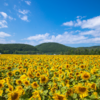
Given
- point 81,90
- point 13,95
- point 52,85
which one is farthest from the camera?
point 52,85

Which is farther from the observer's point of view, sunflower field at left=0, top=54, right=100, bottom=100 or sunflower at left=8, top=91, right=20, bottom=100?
sunflower field at left=0, top=54, right=100, bottom=100

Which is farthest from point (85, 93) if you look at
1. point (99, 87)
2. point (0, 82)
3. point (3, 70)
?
point (3, 70)

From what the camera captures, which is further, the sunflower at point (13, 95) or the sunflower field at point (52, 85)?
the sunflower field at point (52, 85)

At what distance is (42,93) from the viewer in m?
1.75

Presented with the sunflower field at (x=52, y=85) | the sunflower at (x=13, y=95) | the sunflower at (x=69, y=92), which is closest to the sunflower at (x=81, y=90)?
the sunflower field at (x=52, y=85)

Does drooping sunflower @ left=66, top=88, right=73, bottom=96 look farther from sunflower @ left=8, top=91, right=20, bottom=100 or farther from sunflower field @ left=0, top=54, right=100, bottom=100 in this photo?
sunflower @ left=8, top=91, right=20, bottom=100

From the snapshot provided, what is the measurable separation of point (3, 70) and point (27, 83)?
8.45 ft

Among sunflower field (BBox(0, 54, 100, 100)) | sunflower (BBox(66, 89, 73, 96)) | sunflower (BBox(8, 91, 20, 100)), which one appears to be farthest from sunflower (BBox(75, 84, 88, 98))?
sunflower (BBox(8, 91, 20, 100))

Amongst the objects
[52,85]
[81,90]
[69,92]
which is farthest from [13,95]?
[81,90]

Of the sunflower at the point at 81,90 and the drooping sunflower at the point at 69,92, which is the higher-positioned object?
the sunflower at the point at 81,90

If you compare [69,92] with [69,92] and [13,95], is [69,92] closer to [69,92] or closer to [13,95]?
[69,92]

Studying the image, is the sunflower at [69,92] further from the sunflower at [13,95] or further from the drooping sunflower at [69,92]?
the sunflower at [13,95]

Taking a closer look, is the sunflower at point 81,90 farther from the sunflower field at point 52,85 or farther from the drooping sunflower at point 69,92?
the drooping sunflower at point 69,92

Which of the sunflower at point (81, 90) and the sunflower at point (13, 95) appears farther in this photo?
the sunflower at point (81, 90)
